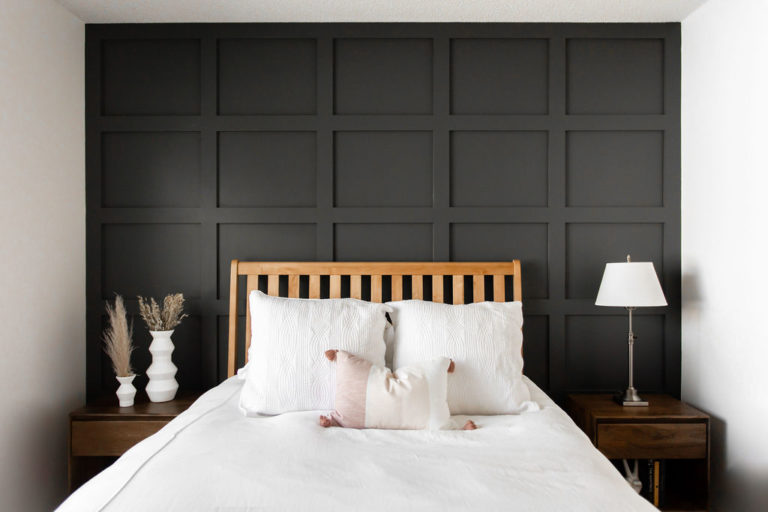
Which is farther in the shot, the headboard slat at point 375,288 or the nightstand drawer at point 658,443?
the headboard slat at point 375,288

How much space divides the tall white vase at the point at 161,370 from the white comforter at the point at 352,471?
758 millimetres

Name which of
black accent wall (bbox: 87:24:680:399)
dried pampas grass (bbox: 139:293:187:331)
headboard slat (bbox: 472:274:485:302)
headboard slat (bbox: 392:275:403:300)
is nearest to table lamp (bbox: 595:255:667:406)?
black accent wall (bbox: 87:24:680:399)

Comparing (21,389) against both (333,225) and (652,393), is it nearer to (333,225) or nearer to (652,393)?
(333,225)

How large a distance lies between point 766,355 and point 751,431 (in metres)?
0.37

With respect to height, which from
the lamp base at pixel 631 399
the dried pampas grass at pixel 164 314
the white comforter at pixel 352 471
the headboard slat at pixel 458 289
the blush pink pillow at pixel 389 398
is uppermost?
the headboard slat at pixel 458 289

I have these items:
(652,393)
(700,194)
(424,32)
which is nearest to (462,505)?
(652,393)

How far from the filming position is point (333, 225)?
2887mm

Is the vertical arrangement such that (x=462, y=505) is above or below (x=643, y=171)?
below

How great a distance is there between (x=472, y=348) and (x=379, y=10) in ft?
5.79

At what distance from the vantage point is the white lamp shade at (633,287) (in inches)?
99.0

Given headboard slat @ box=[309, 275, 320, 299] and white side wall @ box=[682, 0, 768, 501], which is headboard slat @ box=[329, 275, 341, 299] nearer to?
headboard slat @ box=[309, 275, 320, 299]

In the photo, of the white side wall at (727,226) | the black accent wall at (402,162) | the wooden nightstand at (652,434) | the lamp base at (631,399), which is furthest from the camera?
the black accent wall at (402,162)

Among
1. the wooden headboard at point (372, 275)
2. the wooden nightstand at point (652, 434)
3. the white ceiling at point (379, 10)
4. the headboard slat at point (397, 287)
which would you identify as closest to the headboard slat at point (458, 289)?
the wooden headboard at point (372, 275)

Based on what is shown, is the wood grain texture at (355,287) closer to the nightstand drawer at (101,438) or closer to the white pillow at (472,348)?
the white pillow at (472,348)
